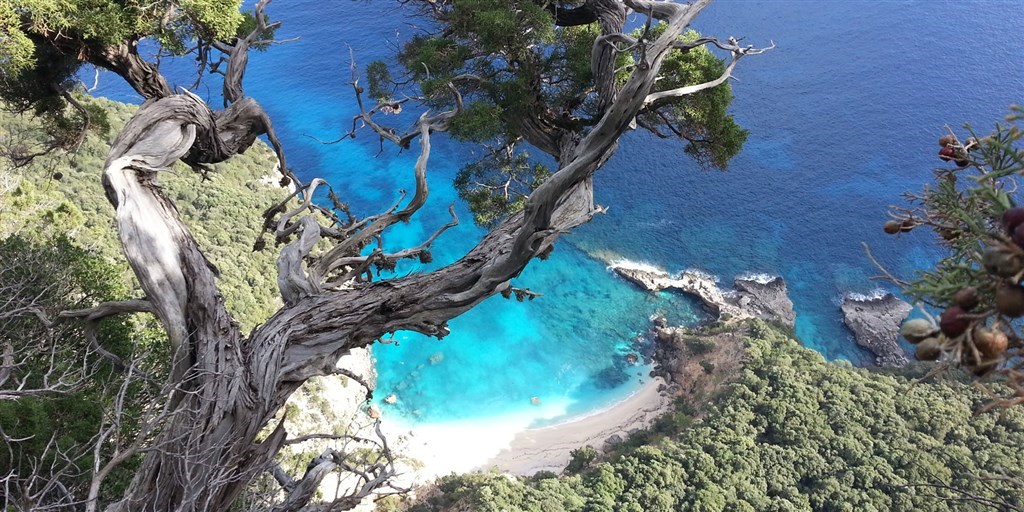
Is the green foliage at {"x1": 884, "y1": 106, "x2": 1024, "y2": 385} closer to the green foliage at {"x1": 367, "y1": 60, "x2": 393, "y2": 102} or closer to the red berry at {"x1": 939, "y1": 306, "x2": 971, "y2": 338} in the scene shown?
the red berry at {"x1": 939, "y1": 306, "x2": 971, "y2": 338}

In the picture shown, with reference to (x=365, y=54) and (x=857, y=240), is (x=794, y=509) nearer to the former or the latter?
(x=857, y=240)

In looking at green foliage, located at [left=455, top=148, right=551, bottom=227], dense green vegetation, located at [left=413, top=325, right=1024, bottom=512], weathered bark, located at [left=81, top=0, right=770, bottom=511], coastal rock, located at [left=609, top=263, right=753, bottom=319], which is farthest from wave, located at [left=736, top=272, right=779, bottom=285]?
weathered bark, located at [left=81, top=0, right=770, bottom=511]

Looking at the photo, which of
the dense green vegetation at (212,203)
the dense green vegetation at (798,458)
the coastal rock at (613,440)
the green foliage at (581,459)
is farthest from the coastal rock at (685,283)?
the dense green vegetation at (212,203)

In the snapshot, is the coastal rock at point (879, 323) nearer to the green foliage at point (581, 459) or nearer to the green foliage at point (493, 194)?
the green foliage at point (581, 459)

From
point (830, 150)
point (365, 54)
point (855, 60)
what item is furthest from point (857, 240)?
point (365, 54)

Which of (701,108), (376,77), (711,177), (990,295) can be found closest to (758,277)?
(711,177)
